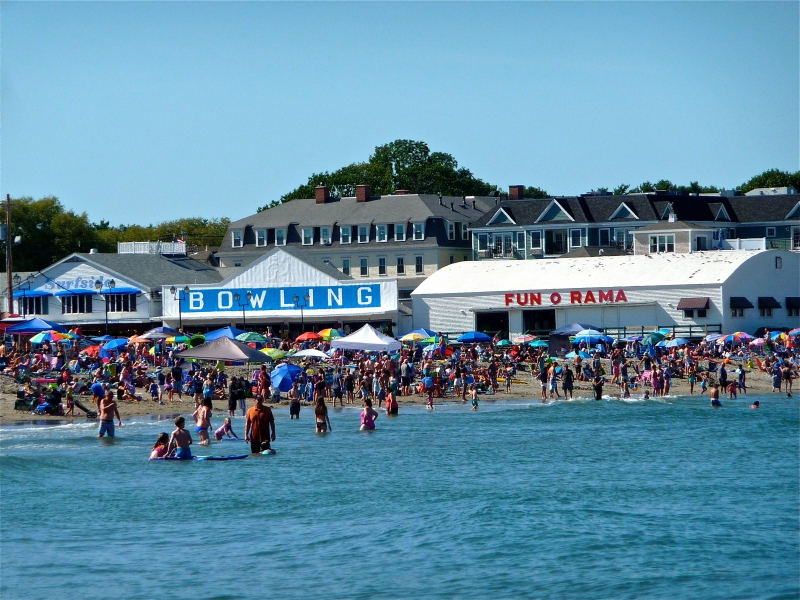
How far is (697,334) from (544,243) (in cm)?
2317

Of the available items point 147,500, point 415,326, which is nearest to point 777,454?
point 147,500

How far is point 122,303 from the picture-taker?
71.2 meters

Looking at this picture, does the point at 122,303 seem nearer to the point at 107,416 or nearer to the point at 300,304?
the point at 300,304

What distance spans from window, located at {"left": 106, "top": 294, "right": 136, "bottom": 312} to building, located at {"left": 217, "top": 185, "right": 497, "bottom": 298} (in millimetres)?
15640

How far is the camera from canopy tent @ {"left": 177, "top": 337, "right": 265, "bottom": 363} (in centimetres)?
3950

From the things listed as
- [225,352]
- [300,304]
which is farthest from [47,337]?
[300,304]

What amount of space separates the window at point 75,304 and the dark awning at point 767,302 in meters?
38.8

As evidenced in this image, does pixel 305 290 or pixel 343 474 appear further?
pixel 305 290

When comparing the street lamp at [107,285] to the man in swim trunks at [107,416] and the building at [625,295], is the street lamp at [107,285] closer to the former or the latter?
the building at [625,295]

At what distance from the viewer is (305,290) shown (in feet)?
221

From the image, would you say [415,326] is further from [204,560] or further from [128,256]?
[204,560]

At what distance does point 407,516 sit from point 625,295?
40318 millimetres

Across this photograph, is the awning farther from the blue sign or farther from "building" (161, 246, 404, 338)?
the blue sign

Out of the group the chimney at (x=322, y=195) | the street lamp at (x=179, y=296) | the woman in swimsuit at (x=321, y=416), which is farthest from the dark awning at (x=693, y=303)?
the chimney at (x=322, y=195)
